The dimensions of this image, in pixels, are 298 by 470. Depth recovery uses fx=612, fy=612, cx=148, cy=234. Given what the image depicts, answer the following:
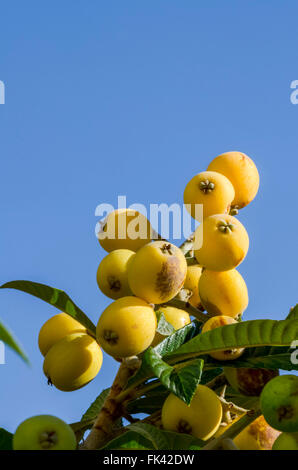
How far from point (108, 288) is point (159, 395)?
44 centimetres

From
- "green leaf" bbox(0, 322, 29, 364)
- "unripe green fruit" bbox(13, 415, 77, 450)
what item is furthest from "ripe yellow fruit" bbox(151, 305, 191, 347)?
"green leaf" bbox(0, 322, 29, 364)

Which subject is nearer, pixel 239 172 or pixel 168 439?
pixel 168 439

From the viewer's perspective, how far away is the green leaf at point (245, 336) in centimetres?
190

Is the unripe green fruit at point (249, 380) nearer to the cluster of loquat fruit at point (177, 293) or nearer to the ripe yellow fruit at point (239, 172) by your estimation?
the cluster of loquat fruit at point (177, 293)

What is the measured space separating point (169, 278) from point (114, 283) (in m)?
0.28

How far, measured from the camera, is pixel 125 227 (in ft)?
8.24

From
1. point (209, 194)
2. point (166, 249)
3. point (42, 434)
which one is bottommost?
point (42, 434)

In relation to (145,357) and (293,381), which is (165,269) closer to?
(145,357)

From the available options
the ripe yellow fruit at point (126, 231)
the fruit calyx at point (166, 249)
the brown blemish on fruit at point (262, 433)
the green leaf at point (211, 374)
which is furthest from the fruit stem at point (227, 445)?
the ripe yellow fruit at point (126, 231)

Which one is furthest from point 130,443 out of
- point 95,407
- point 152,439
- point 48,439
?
point 95,407

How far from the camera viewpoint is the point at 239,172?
108 inches

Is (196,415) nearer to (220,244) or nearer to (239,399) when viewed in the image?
(239,399)

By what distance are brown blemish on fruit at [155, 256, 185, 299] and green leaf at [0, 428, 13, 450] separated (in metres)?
0.67

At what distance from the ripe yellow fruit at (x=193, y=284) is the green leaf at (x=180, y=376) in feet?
2.12
